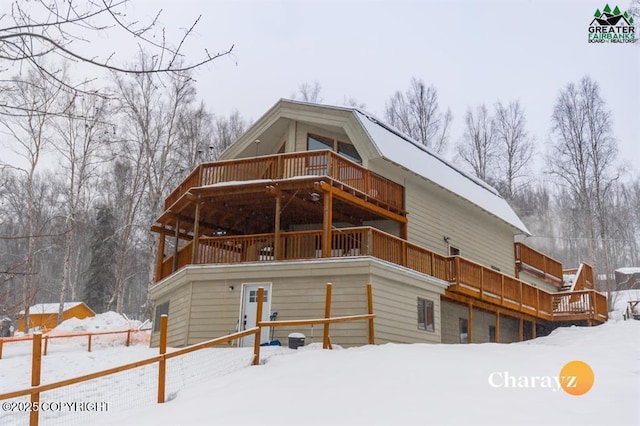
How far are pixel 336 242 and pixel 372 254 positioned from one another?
2.10 metres

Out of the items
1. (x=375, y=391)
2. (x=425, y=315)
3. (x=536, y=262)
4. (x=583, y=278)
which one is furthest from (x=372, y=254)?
(x=583, y=278)

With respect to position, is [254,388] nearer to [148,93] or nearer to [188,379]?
[188,379]

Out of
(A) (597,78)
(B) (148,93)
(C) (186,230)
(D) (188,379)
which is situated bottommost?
(D) (188,379)

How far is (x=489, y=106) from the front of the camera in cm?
3966

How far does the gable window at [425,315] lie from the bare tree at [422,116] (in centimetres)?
2204

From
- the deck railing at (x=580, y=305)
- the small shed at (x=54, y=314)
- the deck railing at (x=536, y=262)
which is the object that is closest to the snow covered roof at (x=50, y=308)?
the small shed at (x=54, y=314)

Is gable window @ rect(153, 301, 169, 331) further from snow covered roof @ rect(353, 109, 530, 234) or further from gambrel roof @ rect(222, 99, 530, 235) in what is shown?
snow covered roof @ rect(353, 109, 530, 234)

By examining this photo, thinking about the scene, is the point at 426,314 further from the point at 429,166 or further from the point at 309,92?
the point at 309,92

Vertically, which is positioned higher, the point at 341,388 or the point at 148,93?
the point at 148,93

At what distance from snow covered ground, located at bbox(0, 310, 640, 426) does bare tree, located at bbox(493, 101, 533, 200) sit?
2534 centimetres

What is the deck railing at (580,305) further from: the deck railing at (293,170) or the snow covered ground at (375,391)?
the deck railing at (293,170)

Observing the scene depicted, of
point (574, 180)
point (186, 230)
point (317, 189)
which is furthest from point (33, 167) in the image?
point (574, 180)

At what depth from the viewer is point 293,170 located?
604 inches

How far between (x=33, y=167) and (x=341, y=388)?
22.5 meters
